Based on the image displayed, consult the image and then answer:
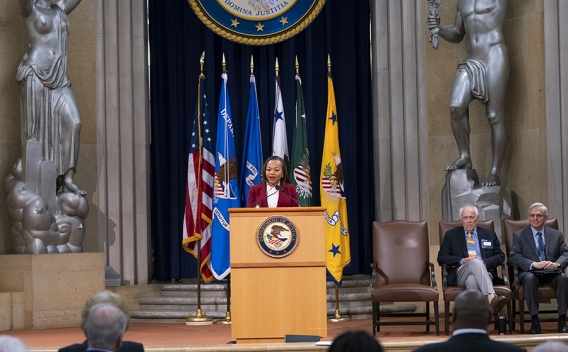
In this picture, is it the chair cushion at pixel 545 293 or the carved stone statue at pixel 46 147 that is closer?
the chair cushion at pixel 545 293

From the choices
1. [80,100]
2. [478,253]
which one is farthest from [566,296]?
[80,100]

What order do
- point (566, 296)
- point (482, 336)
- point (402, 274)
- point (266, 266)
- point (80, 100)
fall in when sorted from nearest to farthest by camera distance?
point (482, 336)
point (266, 266)
point (566, 296)
point (402, 274)
point (80, 100)

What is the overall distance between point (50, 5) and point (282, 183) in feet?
12.7

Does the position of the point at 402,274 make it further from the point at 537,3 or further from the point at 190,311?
the point at 537,3

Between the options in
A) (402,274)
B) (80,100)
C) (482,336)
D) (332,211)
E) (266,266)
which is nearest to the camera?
(482,336)

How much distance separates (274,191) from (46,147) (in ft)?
11.0

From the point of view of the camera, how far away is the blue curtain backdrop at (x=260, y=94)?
32.7ft

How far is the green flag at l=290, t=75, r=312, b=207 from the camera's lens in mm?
8945

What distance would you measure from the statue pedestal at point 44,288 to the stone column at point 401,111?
3.29m

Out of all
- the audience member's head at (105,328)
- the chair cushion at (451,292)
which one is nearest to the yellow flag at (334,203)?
the chair cushion at (451,292)

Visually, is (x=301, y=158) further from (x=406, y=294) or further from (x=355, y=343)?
(x=355, y=343)

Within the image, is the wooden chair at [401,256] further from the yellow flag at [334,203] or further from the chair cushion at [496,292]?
the yellow flag at [334,203]

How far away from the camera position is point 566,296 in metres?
6.94

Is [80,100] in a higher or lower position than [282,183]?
higher
